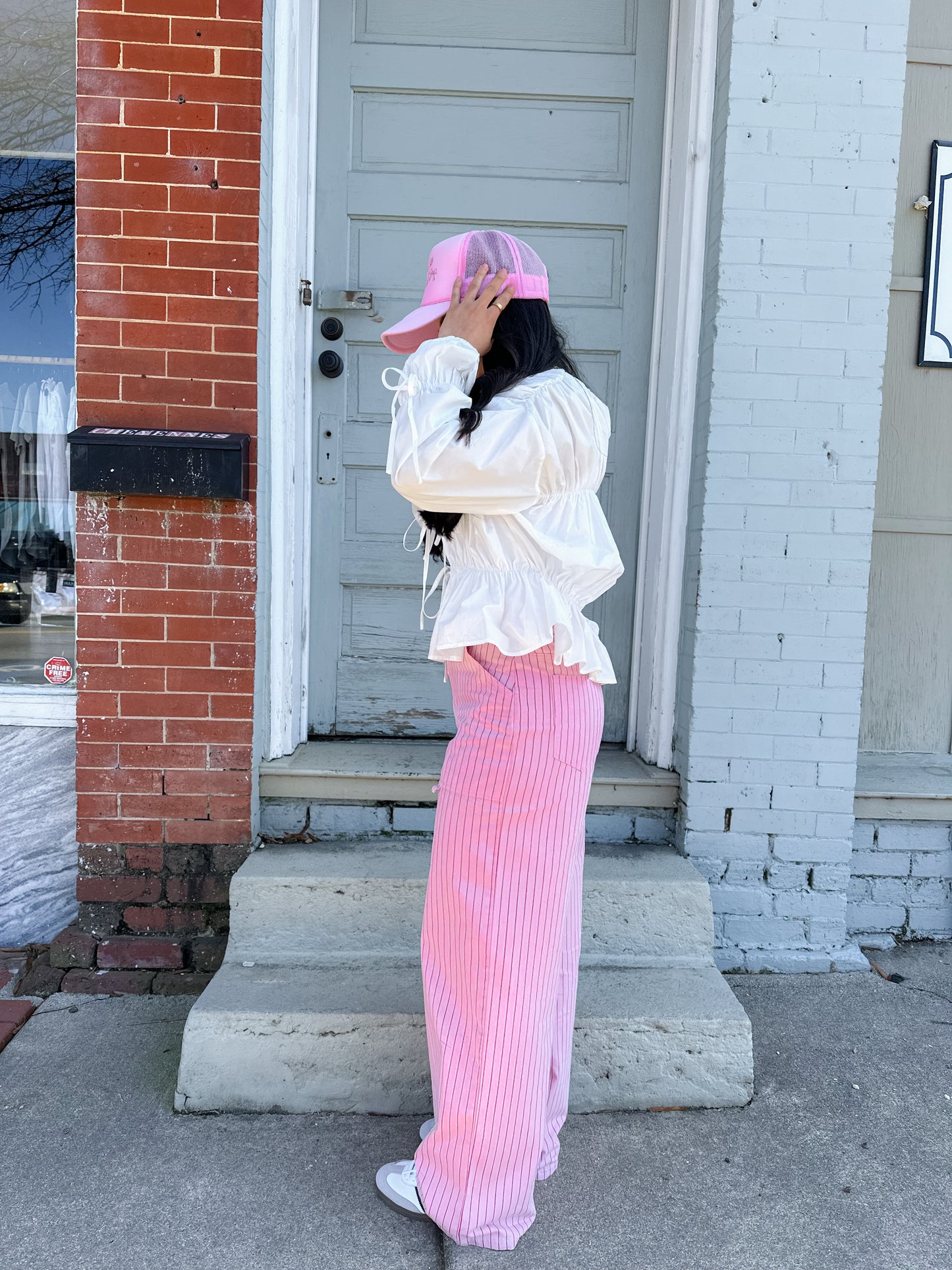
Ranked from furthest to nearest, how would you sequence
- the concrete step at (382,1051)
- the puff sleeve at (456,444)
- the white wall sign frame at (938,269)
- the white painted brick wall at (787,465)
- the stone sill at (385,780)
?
the white wall sign frame at (938,269) < the stone sill at (385,780) < the white painted brick wall at (787,465) < the concrete step at (382,1051) < the puff sleeve at (456,444)

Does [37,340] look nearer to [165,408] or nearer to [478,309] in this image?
[165,408]

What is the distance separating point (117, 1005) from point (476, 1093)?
56.8 inches

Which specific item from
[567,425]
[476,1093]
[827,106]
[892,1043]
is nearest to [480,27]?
[827,106]

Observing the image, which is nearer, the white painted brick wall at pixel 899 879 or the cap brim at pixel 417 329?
the cap brim at pixel 417 329

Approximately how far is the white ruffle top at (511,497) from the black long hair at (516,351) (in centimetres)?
2

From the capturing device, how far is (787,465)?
2.92m

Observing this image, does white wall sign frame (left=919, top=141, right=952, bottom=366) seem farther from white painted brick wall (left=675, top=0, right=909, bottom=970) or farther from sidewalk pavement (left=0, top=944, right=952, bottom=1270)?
sidewalk pavement (left=0, top=944, right=952, bottom=1270)

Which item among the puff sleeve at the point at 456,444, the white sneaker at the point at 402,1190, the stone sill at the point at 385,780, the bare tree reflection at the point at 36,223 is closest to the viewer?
the puff sleeve at the point at 456,444

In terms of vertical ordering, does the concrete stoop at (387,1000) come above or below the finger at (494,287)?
below

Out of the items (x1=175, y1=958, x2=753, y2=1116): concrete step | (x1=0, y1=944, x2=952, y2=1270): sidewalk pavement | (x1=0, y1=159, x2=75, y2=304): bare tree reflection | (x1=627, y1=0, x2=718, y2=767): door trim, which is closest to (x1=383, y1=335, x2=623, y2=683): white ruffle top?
(x1=175, y1=958, x2=753, y2=1116): concrete step

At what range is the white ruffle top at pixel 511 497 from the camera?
1.68m

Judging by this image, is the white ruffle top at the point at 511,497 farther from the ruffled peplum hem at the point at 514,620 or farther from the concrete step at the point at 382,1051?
the concrete step at the point at 382,1051

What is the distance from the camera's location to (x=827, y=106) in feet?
9.32

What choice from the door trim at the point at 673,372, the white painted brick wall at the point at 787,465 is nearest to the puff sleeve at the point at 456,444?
the white painted brick wall at the point at 787,465
